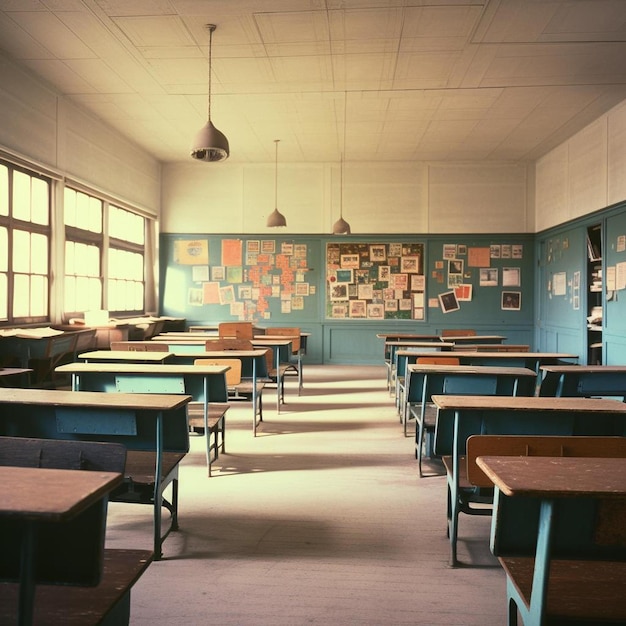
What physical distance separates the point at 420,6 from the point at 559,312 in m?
5.64

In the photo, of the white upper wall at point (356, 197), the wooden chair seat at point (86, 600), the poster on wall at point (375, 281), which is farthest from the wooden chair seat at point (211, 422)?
the white upper wall at point (356, 197)

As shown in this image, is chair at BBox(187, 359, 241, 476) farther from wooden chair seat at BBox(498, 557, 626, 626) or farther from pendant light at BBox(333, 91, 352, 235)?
pendant light at BBox(333, 91, 352, 235)

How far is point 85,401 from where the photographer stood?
2.47m

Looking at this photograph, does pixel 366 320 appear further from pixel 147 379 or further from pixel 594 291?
pixel 147 379

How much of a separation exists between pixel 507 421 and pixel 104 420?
1.82 meters

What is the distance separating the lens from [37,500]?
118 centimetres

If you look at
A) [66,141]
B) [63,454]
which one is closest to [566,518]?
[63,454]

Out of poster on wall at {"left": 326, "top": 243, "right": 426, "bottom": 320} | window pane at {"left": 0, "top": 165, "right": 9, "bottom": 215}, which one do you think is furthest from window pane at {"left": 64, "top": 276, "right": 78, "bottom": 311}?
poster on wall at {"left": 326, "top": 243, "right": 426, "bottom": 320}

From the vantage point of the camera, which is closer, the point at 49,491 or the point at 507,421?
the point at 49,491

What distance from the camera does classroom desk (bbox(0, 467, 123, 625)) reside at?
44.1 inches

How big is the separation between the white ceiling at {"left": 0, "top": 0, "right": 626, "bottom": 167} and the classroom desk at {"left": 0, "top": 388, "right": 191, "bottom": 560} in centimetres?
336

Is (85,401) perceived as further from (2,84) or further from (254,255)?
(254,255)

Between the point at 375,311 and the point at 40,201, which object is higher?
the point at 40,201

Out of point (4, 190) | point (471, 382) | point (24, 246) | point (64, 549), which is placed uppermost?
point (4, 190)
